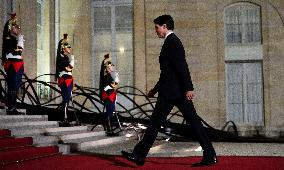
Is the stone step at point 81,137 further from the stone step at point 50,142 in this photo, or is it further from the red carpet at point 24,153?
the red carpet at point 24,153

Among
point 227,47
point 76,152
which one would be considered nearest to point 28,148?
point 76,152

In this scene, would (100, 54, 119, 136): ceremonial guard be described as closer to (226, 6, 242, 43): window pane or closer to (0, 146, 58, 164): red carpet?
(0, 146, 58, 164): red carpet

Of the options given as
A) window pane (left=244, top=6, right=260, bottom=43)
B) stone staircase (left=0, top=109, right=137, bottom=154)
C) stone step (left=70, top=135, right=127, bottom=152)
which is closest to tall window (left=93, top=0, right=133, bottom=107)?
window pane (left=244, top=6, right=260, bottom=43)

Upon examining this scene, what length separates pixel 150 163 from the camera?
6184mm

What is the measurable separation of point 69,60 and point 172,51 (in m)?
4.61

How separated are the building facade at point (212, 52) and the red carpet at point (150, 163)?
9002 millimetres

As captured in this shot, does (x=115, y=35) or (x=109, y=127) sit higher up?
(x=115, y=35)

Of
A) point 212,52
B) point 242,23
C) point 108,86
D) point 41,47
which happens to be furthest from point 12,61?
point 242,23

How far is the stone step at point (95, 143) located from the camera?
8.15 metres

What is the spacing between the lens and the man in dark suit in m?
5.40

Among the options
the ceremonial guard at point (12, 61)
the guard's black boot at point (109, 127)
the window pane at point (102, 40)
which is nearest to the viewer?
the ceremonial guard at point (12, 61)

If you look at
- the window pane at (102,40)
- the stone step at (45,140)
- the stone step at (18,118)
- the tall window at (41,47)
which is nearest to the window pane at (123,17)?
the window pane at (102,40)

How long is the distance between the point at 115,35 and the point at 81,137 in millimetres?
7945

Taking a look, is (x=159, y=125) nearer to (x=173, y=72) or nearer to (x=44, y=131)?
(x=173, y=72)
